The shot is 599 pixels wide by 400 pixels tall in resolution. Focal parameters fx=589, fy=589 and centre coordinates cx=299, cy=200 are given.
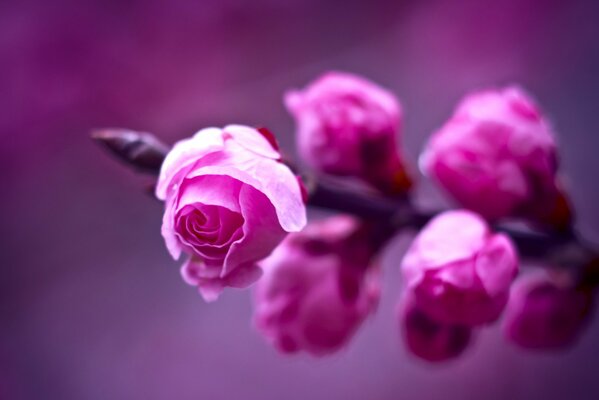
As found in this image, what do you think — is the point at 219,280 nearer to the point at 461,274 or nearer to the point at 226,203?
the point at 226,203

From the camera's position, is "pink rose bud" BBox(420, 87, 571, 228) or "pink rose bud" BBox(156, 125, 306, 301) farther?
"pink rose bud" BBox(420, 87, 571, 228)

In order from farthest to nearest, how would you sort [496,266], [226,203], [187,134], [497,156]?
[187,134] → [497,156] → [496,266] → [226,203]

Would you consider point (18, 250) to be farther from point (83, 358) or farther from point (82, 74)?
point (82, 74)

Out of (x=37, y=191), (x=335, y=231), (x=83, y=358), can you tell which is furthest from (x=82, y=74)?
(x=335, y=231)

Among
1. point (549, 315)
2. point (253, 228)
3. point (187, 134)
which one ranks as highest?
point (253, 228)

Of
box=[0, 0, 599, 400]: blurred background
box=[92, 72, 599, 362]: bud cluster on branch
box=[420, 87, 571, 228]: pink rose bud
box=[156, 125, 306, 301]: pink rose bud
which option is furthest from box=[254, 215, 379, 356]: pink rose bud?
box=[0, 0, 599, 400]: blurred background

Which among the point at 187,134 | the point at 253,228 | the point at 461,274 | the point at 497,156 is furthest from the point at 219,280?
the point at 187,134

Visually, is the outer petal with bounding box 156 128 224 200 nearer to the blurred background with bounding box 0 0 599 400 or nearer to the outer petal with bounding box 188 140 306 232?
the outer petal with bounding box 188 140 306 232
